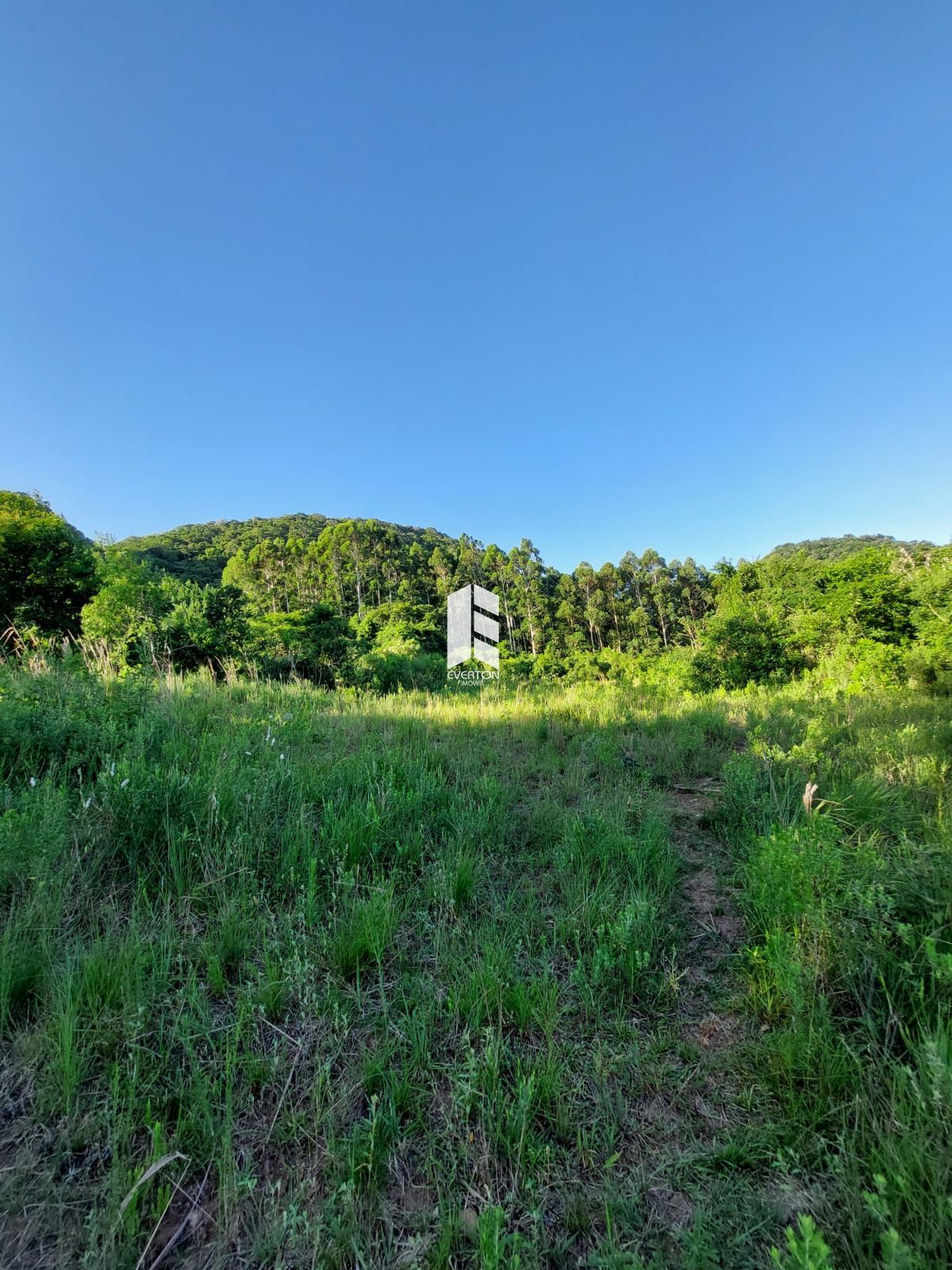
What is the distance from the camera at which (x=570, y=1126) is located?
4.59 feet

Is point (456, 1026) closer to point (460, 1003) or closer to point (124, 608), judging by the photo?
point (460, 1003)

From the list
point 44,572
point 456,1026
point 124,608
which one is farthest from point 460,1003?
point 44,572

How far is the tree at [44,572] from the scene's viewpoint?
16.8 meters

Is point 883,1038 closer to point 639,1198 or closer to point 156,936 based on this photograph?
point 639,1198

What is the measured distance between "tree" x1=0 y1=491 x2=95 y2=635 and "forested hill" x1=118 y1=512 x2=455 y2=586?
18032 millimetres

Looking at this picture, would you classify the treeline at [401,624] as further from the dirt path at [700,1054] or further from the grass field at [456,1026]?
the dirt path at [700,1054]

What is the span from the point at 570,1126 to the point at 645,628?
5095 cm

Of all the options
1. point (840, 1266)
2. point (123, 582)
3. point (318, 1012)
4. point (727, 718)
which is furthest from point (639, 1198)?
point (123, 582)

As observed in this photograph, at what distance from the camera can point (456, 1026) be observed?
5.55 feet

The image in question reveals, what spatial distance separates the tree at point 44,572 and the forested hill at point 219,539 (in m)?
18.0

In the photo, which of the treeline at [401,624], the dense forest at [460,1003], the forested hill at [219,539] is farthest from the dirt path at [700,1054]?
the forested hill at [219,539]

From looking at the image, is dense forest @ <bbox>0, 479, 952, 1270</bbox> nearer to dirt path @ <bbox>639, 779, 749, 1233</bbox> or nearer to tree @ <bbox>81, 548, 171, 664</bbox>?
dirt path @ <bbox>639, 779, 749, 1233</bbox>

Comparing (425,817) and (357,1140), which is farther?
(425,817)

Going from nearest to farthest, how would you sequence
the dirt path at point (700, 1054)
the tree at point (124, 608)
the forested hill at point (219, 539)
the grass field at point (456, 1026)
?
the grass field at point (456, 1026), the dirt path at point (700, 1054), the tree at point (124, 608), the forested hill at point (219, 539)
